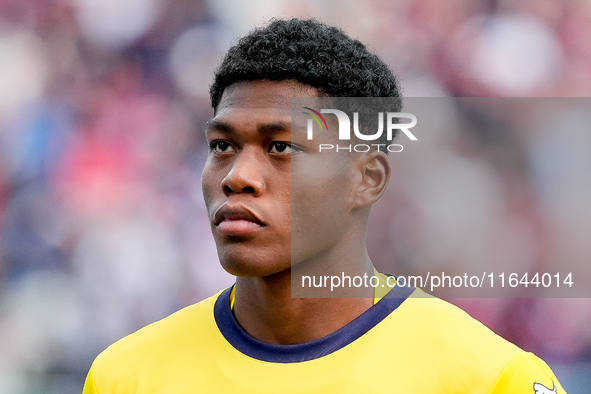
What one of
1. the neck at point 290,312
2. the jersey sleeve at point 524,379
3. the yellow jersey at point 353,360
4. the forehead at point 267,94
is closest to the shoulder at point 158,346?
the yellow jersey at point 353,360

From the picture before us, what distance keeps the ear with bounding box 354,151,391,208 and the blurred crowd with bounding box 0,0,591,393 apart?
1945 mm

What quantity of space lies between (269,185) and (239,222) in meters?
0.12

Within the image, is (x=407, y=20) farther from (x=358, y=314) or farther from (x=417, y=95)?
(x=358, y=314)

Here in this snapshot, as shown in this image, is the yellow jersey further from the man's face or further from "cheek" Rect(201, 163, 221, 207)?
"cheek" Rect(201, 163, 221, 207)

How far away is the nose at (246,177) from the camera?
188 centimetres

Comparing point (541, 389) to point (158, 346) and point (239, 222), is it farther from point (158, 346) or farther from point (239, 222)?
point (158, 346)

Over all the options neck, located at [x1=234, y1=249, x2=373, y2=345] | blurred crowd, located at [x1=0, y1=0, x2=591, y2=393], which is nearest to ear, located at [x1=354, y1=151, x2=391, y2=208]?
neck, located at [x1=234, y1=249, x2=373, y2=345]

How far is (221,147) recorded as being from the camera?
205 centimetres

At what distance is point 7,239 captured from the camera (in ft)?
15.5

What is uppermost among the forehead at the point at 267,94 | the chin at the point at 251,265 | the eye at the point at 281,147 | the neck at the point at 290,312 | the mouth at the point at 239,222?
the forehead at the point at 267,94

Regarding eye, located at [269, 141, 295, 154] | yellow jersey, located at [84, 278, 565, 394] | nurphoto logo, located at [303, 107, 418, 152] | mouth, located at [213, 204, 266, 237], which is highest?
nurphoto logo, located at [303, 107, 418, 152]

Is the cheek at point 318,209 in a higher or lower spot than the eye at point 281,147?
lower

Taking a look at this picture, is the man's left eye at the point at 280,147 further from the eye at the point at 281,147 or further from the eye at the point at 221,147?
the eye at the point at 221,147

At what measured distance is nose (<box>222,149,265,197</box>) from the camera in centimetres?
188
